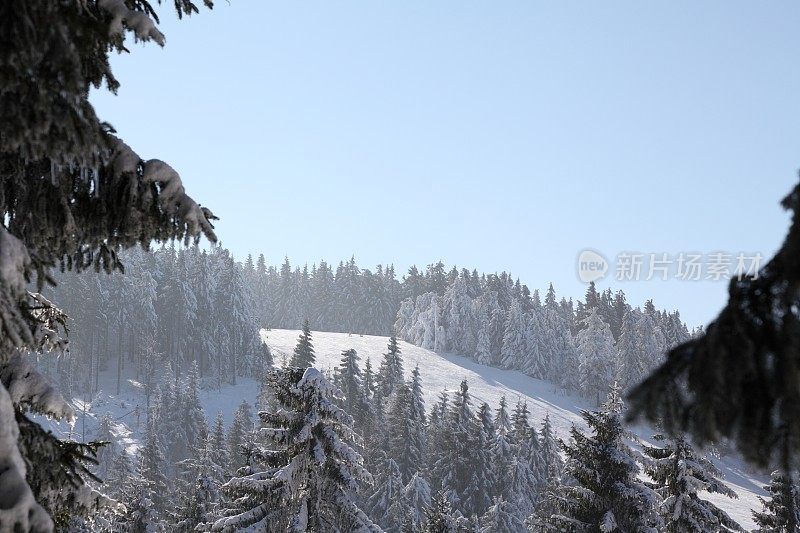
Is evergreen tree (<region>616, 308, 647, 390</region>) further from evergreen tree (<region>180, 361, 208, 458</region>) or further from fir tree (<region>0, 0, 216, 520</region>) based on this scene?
fir tree (<region>0, 0, 216, 520</region>)

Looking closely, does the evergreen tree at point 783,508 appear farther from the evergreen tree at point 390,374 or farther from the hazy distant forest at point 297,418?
the evergreen tree at point 390,374

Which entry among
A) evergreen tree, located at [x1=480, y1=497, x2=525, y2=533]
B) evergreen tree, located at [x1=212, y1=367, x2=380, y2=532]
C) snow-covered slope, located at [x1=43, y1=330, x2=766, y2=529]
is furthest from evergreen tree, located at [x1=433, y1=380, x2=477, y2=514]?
evergreen tree, located at [x1=212, y1=367, x2=380, y2=532]

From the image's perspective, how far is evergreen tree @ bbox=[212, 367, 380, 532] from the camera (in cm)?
1500

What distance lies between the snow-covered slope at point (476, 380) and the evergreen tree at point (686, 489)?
6734 centimetres

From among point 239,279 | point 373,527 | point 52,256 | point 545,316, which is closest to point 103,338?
point 239,279

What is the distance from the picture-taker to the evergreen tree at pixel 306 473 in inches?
591

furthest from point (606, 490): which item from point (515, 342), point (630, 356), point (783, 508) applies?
point (515, 342)

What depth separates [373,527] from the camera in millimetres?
15828

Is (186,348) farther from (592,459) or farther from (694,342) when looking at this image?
(694,342)

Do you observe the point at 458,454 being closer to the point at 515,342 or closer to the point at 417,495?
the point at 417,495

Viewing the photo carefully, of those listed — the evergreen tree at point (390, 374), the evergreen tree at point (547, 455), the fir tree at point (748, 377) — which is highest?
the fir tree at point (748, 377)

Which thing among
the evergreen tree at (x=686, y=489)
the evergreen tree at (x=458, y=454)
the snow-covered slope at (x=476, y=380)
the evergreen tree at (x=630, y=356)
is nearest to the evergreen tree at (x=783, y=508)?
the evergreen tree at (x=686, y=489)

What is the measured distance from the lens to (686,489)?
1806cm

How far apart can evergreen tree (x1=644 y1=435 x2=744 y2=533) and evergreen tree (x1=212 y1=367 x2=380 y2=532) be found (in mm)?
7933
